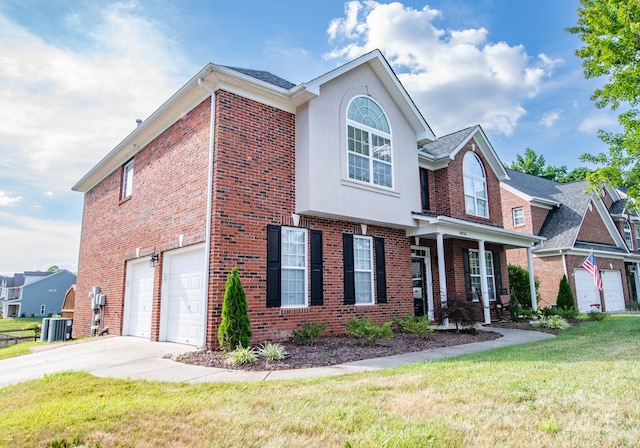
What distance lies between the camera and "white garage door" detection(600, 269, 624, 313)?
22688 mm

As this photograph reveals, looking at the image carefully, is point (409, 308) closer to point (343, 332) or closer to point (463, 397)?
point (343, 332)

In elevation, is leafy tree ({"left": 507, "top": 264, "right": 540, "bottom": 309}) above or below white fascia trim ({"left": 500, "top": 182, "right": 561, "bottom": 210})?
below

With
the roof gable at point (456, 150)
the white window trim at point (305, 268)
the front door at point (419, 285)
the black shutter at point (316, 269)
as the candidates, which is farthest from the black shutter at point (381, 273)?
the roof gable at point (456, 150)

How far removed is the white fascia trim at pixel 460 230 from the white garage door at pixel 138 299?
8061mm

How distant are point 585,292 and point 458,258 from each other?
460 inches

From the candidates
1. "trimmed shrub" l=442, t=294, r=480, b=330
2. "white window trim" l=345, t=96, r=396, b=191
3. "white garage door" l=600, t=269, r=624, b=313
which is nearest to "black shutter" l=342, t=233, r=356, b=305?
"white window trim" l=345, t=96, r=396, b=191

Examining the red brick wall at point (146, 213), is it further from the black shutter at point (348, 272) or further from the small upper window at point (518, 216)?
the small upper window at point (518, 216)

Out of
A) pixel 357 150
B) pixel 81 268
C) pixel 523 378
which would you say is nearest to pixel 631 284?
pixel 357 150

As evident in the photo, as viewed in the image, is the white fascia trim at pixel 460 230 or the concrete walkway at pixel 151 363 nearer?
the concrete walkway at pixel 151 363

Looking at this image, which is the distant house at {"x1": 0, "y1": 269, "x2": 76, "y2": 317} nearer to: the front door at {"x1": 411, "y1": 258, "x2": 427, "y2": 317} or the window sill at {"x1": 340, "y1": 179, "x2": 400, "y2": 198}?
the front door at {"x1": 411, "y1": 258, "x2": 427, "y2": 317}

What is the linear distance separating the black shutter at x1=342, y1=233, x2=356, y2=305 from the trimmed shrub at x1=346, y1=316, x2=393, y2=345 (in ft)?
3.43

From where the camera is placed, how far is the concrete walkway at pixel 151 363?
6277 millimetres

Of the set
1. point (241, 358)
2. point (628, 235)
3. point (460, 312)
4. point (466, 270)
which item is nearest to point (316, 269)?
point (241, 358)

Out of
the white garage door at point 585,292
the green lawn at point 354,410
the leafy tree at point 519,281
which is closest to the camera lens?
the green lawn at point 354,410
